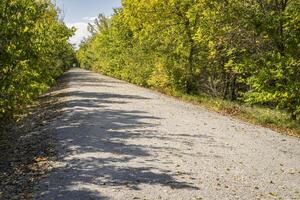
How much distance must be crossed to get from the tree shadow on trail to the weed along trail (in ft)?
0.06

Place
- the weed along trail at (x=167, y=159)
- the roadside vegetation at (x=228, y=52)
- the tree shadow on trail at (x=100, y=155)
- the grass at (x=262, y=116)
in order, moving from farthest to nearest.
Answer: the roadside vegetation at (x=228, y=52) → the grass at (x=262, y=116) → the tree shadow on trail at (x=100, y=155) → the weed along trail at (x=167, y=159)

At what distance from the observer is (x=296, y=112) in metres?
16.7

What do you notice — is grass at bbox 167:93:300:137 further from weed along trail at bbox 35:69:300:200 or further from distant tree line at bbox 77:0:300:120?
weed along trail at bbox 35:69:300:200

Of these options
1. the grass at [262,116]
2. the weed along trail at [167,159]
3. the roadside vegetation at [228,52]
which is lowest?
the grass at [262,116]

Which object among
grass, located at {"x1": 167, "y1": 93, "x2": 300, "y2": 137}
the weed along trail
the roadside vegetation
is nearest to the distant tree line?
the roadside vegetation

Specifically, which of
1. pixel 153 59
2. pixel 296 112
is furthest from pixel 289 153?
pixel 153 59

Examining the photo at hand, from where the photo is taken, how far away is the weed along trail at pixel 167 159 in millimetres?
8438

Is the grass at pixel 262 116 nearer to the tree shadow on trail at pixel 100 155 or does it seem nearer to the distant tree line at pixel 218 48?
the distant tree line at pixel 218 48

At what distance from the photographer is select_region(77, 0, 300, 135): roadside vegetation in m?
16.2

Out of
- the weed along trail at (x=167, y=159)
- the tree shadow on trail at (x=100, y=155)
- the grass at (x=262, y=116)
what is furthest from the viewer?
the grass at (x=262, y=116)

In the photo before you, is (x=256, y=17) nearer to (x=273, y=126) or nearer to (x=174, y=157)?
(x=273, y=126)

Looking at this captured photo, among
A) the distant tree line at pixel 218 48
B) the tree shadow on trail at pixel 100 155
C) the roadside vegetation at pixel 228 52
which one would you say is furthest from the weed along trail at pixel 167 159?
the distant tree line at pixel 218 48

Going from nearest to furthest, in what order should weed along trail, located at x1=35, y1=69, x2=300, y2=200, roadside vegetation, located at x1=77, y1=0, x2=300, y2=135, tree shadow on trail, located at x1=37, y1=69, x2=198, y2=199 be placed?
weed along trail, located at x1=35, y1=69, x2=300, y2=200
tree shadow on trail, located at x1=37, y1=69, x2=198, y2=199
roadside vegetation, located at x1=77, y1=0, x2=300, y2=135

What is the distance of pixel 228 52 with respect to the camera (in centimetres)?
1791
